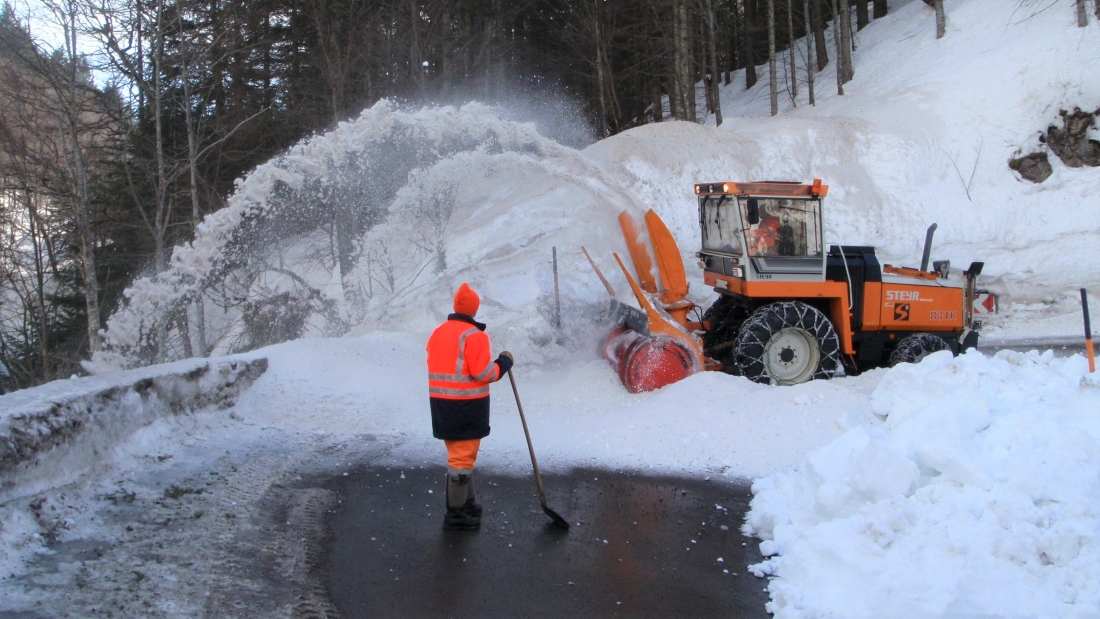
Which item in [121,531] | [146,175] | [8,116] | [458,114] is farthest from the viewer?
[146,175]

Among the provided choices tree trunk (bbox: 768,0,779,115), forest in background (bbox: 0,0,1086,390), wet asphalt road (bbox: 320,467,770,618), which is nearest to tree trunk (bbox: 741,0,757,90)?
forest in background (bbox: 0,0,1086,390)

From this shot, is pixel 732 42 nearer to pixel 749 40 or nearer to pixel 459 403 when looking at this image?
pixel 749 40

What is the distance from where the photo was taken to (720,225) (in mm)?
9539

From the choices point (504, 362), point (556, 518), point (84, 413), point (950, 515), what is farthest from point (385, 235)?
point (950, 515)

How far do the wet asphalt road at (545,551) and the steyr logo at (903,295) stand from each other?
15.7 ft

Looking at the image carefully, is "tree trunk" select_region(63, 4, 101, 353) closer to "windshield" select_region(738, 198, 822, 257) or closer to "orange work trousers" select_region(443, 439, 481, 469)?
"orange work trousers" select_region(443, 439, 481, 469)

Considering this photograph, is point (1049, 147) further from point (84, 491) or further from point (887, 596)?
point (84, 491)

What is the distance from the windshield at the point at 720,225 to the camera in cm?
910

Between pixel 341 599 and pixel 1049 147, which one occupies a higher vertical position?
pixel 1049 147

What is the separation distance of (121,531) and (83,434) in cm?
111

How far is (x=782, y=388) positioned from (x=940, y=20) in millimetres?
20332

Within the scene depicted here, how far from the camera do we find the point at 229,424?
279 inches

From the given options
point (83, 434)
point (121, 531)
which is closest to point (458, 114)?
point (83, 434)

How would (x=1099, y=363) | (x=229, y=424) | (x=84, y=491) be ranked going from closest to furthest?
(x=84, y=491) < (x=229, y=424) < (x=1099, y=363)
